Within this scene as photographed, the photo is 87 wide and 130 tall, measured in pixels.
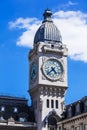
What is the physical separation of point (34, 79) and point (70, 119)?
17907 millimetres

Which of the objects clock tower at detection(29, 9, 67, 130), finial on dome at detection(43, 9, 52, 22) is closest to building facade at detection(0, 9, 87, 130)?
clock tower at detection(29, 9, 67, 130)

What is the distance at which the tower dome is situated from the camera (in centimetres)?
12094

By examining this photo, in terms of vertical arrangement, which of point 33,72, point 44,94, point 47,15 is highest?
point 47,15

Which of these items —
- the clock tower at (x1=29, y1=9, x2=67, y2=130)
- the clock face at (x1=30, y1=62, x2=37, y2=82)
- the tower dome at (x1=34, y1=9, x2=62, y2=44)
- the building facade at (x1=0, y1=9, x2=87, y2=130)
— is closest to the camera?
the building facade at (x1=0, y1=9, x2=87, y2=130)

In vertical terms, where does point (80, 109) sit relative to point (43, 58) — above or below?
below

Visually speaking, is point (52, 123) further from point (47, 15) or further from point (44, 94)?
point (47, 15)

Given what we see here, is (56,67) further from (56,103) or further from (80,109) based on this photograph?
(80,109)

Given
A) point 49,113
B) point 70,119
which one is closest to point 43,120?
point 49,113

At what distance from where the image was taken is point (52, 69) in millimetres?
116312

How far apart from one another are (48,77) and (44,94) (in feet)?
14.8

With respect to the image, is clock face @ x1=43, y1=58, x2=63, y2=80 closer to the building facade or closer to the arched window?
the building facade

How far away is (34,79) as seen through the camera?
385ft

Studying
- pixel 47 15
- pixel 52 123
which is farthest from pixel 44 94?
pixel 47 15

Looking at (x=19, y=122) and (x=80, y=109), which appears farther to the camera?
(x=19, y=122)
